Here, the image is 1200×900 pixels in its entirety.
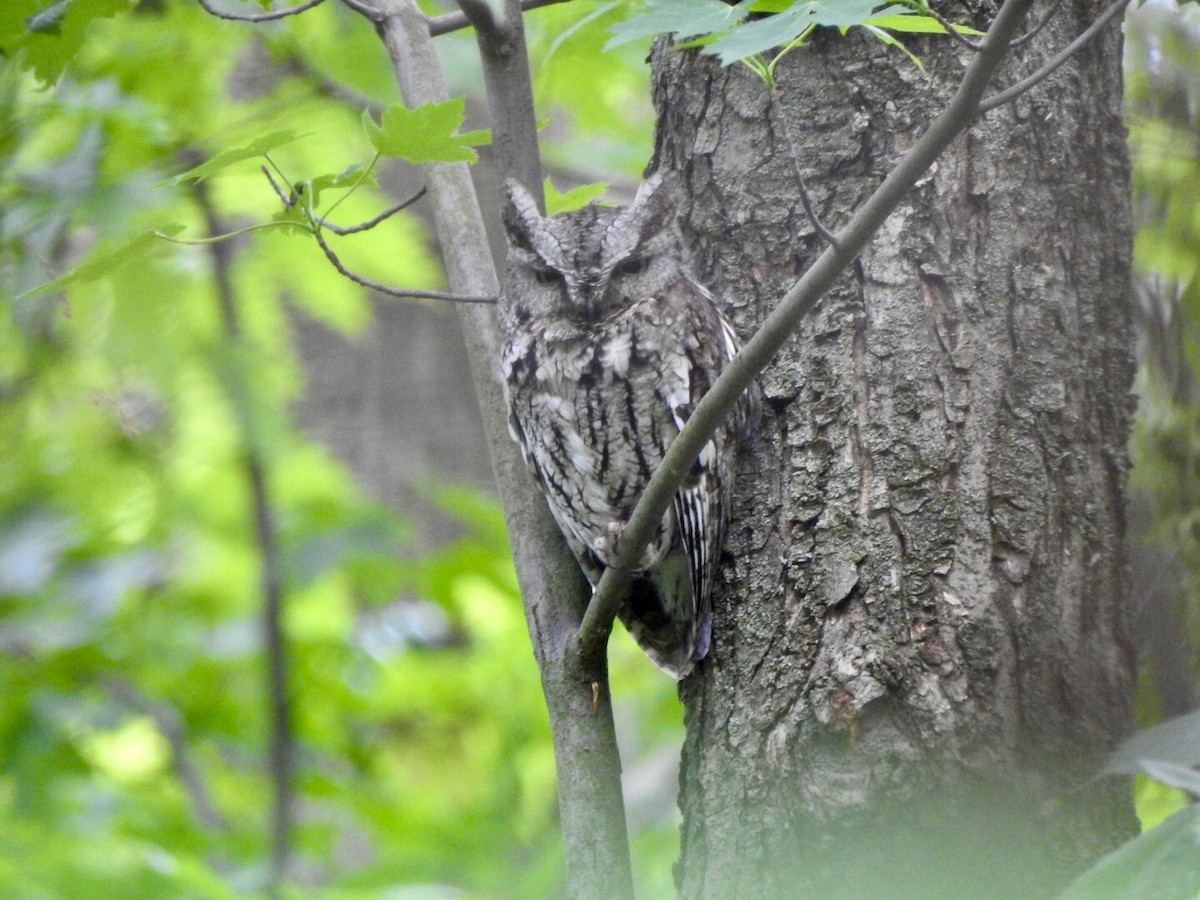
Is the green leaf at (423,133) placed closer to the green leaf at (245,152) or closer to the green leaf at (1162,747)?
the green leaf at (245,152)

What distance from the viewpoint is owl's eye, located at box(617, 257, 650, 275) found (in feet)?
6.34

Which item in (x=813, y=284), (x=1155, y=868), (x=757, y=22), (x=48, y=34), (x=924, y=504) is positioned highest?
(x=48, y=34)

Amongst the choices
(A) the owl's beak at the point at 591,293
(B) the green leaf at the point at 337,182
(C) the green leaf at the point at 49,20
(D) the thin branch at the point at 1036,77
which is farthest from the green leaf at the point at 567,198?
(D) the thin branch at the point at 1036,77

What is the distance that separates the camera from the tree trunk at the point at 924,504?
1.42m

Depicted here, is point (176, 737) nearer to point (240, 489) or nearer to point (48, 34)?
point (240, 489)

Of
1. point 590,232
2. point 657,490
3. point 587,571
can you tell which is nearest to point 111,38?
point 590,232

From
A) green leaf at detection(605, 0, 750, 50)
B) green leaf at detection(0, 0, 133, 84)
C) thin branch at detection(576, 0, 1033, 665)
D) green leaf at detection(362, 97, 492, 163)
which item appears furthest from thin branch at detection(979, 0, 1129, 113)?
green leaf at detection(0, 0, 133, 84)

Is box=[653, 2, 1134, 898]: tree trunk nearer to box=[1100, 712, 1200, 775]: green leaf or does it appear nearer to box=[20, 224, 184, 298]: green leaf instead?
box=[1100, 712, 1200, 775]: green leaf

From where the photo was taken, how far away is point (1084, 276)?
161cm

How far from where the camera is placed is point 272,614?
270cm

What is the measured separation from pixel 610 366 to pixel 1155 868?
3.85ft

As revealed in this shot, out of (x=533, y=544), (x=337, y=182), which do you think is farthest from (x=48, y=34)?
(x=533, y=544)

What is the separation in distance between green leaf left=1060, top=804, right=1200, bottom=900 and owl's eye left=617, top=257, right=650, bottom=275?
1218mm

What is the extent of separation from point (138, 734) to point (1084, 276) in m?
4.19
